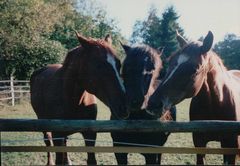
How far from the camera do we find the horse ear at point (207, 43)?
3.83 metres

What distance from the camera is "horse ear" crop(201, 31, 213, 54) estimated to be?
151 inches

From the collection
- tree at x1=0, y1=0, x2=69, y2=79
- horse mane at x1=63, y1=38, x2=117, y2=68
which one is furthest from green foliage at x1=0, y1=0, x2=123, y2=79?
horse mane at x1=63, y1=38, x2=117, y2=68

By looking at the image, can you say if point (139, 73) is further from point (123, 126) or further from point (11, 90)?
point (11, 90)

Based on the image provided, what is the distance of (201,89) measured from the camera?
A: 13.4 feet

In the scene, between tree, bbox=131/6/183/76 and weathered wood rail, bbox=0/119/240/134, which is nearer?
weathered wood rail, bbox=0/119/240/134

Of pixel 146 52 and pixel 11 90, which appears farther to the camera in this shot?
pixel 11 90

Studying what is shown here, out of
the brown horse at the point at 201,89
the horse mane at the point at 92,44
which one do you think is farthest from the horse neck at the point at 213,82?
the horse mane at the point at 92,44

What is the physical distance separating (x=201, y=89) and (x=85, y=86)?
1508 millimetres

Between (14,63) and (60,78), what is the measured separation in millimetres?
6862

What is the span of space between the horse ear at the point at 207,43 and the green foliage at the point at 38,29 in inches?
147

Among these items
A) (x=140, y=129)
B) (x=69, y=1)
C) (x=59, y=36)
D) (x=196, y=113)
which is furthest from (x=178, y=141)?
(x=59, y=36)

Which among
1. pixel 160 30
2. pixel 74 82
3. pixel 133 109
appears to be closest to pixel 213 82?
pixel 133 109

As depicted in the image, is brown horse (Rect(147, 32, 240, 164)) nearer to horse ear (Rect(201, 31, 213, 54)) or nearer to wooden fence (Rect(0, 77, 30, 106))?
horse ear (Rect(201, 31, 213, 54))

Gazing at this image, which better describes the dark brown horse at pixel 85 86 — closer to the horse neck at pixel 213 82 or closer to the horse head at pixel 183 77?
the horse head at pixel 183 77
